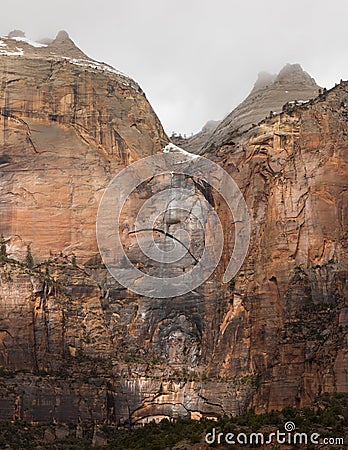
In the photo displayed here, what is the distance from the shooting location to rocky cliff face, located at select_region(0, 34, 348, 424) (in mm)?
96938

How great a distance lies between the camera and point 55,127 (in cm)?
11831

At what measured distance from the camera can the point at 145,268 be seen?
11575 cm

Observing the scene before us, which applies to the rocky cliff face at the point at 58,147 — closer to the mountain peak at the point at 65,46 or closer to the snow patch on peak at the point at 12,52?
the snow patch on peak at the point at 12,52

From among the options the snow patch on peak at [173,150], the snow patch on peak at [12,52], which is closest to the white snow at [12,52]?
the snow patch on peak at [12,52]

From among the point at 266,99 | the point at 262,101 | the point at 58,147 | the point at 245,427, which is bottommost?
the point at 245,427

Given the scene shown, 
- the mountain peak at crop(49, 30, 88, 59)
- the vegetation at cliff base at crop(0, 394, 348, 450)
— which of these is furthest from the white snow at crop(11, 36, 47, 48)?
the vegetation at cliff base at crop(0, 394, 348, 450)

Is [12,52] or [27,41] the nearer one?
[12,52]

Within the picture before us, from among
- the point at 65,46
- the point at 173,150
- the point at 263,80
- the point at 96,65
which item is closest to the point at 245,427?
the point at 173,150

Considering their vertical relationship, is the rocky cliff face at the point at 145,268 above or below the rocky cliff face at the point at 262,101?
below

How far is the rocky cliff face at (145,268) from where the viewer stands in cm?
9694

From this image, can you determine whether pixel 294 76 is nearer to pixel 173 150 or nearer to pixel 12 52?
pixel 173 150

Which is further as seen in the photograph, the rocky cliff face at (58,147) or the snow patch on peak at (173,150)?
the snow patch on peak at (173,150)

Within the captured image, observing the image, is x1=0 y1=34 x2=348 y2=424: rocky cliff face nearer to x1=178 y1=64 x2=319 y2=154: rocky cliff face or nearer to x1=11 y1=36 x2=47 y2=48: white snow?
x1=11 y1=36 x2=47 y2=48: white snow

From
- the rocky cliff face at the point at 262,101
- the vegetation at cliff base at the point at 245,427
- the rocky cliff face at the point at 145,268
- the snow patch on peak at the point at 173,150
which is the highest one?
the rocky cliff face at the point at 262,101
